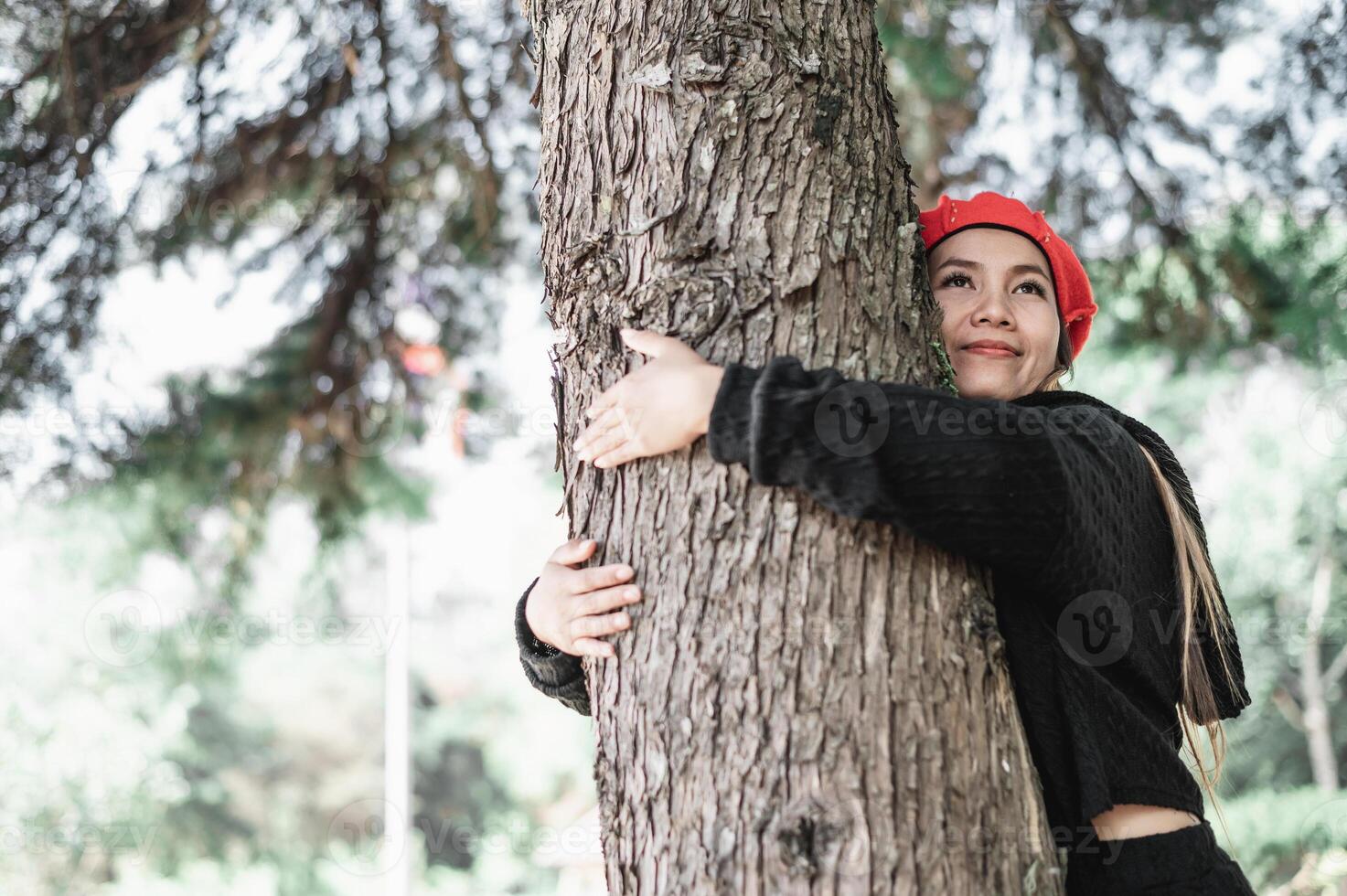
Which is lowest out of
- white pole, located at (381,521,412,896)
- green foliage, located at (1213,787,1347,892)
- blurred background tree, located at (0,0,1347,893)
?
green foliage, located at (1213,787,1347,892)

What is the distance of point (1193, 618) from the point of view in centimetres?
186

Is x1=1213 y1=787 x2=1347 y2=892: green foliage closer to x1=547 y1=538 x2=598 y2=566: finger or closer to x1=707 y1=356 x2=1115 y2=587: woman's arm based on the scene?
x1=707 y1=356 x2=1115 y2=587: woman's arm

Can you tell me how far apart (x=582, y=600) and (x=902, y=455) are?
488mm

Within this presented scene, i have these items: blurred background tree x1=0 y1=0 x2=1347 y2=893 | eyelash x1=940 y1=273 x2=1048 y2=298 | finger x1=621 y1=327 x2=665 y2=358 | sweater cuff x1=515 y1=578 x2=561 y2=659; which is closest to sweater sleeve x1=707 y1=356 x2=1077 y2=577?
finger x1=621 y1=327 x2=665 y2=358

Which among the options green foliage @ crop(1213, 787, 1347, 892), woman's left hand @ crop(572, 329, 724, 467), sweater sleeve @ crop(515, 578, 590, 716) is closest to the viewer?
woman's left hand @ crop(572, 329, 724, 467)

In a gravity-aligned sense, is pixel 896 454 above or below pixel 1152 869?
above

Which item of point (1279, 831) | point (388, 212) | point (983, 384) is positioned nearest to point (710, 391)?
point (983, 384)

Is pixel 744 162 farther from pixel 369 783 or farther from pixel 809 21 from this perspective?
pixel 369 783

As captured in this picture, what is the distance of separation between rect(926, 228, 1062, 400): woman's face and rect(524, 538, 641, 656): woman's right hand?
920mm

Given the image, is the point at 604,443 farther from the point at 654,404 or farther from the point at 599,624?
the point at 599,624

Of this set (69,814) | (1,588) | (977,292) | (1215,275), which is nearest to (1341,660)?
(1215,275)

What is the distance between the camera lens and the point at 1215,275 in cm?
528

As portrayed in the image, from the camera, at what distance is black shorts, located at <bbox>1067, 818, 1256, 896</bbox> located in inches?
60.5

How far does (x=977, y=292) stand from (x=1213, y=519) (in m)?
17.8
